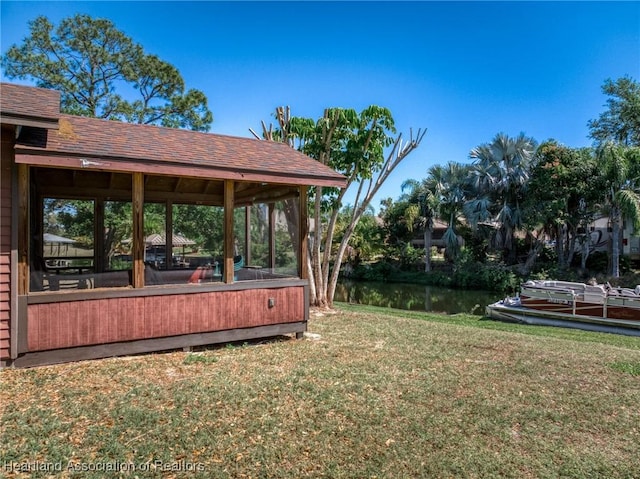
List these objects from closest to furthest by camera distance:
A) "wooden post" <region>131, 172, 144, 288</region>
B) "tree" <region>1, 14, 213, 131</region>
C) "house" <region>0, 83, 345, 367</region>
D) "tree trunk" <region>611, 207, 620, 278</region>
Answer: "house" <region>0, 83, 345, 367</region> < "wooden post" <region>131, 172, 144, 288</region> < "tree trunk" <region>611, 207, 620, 278</region> < "tree" <region>1, 14, 213, 131</region>

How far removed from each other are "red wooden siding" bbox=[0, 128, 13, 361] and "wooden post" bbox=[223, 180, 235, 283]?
2571mm

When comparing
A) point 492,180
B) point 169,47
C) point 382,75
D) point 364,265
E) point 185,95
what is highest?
point 169,47

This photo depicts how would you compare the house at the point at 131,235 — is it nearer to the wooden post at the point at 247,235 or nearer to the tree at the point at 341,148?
the wooden post at the point at 247,235

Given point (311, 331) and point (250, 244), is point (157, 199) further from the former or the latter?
point (311, 331)

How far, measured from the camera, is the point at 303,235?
664 centimetres

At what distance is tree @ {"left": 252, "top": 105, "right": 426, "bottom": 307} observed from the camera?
9602mm

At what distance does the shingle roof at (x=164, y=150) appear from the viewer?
15.4 ft

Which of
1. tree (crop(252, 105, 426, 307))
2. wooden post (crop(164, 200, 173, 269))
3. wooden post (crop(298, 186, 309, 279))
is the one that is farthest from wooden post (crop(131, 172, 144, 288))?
tree (crop(252, 105, 426, 307))

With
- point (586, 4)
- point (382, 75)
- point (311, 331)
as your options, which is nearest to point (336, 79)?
point (382, 75)

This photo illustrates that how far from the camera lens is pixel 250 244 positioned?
264 inches

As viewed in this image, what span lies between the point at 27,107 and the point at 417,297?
18.5 m

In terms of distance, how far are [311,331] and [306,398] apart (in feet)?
10.8

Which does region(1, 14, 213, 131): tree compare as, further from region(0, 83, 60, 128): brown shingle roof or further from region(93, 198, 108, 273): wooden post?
region(0, 83, 60, 128): brown shingle roof

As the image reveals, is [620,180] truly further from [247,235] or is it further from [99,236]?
[99,236]
